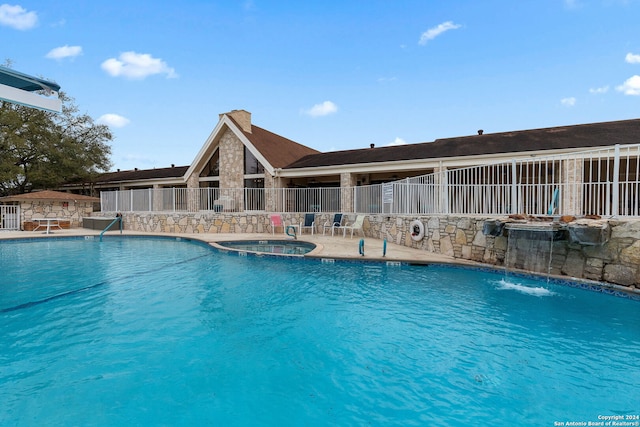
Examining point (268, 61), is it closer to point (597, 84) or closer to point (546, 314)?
point (597, 84)

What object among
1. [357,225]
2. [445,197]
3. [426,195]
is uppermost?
[426,195]

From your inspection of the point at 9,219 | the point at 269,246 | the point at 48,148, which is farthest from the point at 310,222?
the point at 48,148

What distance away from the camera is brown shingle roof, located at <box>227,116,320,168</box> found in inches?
797

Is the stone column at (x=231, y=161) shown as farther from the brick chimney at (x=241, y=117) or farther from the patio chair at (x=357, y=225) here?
the patio chair at (x=357, y=225)

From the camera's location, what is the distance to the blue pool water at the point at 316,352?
10.0 ft

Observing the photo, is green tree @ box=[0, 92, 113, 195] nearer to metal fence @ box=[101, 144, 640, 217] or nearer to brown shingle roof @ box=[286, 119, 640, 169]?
metal fence @ box=[101, 144, 640, 217]

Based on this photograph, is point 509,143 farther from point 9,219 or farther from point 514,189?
point 9,219

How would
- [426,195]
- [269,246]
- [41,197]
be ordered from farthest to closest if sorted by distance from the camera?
[41,197], [269,246], [426,195]

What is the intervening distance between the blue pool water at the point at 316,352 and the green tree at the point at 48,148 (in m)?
22.9

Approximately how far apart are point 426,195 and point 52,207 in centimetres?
2442

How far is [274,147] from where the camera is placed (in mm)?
22641

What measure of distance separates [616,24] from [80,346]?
18698 mm

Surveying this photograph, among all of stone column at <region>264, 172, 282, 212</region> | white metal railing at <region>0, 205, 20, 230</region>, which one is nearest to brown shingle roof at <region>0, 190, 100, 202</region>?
white metal railing at <region>0, 205, 20, 230</region>

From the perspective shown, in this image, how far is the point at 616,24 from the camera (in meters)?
12.0
